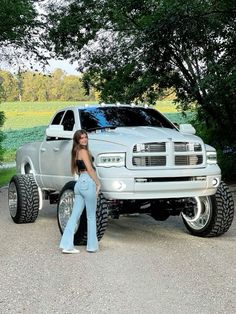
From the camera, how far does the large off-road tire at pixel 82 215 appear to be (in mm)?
8023

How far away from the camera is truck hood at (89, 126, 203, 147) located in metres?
8.31

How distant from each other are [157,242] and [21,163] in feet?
13.4

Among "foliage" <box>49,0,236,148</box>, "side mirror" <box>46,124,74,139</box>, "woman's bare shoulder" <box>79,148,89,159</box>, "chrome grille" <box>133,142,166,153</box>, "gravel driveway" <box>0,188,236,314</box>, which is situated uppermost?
"foliage" <box>49,0,236,148</box>

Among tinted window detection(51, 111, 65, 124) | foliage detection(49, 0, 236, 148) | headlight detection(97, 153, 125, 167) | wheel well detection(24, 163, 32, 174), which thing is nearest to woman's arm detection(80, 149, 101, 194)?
headlight detection(97, 153, 125, 167)

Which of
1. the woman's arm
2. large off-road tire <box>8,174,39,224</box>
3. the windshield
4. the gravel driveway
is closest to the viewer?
the gravel driveway

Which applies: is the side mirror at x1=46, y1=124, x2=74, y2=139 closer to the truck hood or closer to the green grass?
the truck hood

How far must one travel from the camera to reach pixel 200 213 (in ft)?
30.0

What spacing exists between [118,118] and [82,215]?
2216 millimetres

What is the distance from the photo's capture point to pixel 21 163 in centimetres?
1168

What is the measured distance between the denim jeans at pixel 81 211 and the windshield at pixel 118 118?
1716 mm

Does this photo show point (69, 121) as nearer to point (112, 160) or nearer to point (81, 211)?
point (112, 160)

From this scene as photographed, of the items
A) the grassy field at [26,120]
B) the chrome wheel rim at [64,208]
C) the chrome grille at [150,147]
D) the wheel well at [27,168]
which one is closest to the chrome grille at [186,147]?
the chrome grille at [150,147]

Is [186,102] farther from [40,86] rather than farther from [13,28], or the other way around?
[40,86]

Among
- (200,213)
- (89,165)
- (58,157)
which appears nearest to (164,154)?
(89,165)
